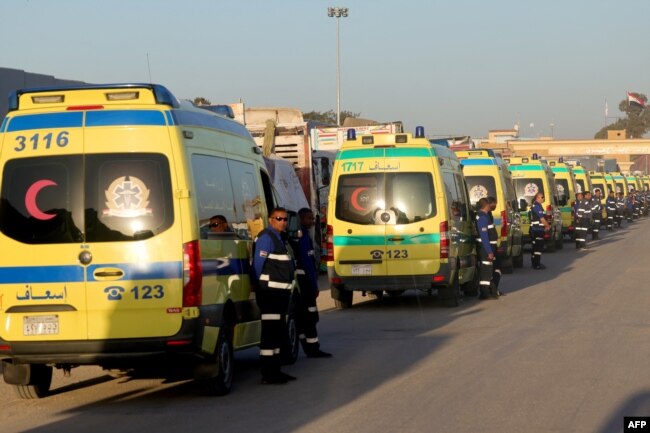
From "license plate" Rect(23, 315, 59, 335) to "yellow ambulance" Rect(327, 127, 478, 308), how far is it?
352 inches

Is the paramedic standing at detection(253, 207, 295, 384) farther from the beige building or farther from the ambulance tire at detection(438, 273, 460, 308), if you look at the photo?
the beige building

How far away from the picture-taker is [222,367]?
10719 millimetres

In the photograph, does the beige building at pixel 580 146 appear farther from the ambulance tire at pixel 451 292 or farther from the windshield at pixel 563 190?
the ambulance tire at pixel 451 292

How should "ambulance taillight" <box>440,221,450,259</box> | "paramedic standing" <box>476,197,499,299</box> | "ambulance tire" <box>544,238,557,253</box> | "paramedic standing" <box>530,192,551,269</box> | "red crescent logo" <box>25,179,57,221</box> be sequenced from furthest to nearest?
1. "ambulance tire" <box>544,238,557,253</box>
2. "paramedic standing" <box>530,192,551,269</box>
3. "paramedic standing" <box>476,197,499,299</box>
4. "ambulance taillight" <box>440,221,450,259</box>
5. "red crescent logo" <box>25,179,57,221</box>

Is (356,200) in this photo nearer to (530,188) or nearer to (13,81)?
(13,81)

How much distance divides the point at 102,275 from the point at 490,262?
456 inches

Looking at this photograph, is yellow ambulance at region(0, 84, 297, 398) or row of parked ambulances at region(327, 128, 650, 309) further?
row of parked ambulances at region(327, 128, 650, 309)

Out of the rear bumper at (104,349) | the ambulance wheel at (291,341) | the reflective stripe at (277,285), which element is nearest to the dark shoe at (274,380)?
the reflective stripe at (277,285)

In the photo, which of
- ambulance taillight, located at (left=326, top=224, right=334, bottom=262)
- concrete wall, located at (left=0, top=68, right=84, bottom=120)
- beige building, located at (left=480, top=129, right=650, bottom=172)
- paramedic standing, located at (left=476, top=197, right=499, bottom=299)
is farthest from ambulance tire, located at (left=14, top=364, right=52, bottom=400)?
beige building, located at (left=480, top=129, right=650, bottom=172)

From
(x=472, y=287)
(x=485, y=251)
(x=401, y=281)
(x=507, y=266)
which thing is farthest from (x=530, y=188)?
(x=401, y=281)

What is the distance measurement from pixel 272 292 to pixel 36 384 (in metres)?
2.31

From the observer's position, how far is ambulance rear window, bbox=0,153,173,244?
9.88 metres

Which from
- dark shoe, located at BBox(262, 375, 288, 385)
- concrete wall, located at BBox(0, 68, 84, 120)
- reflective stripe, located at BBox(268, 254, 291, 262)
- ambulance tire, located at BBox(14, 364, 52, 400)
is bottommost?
dark shoe, located at BBox(262, 375, 288, 385)

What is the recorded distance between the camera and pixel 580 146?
11950 cm
